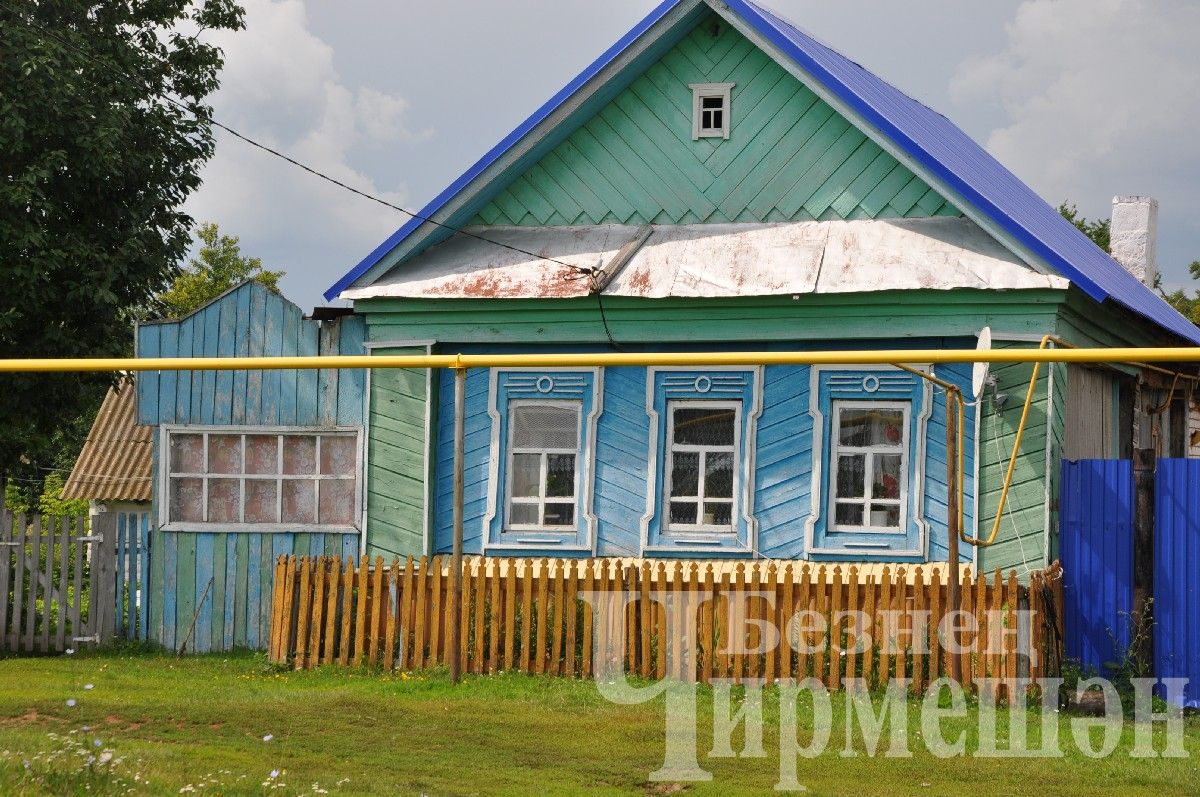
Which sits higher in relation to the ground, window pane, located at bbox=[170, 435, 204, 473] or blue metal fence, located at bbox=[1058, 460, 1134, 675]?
window pane, located at bbox=[170, 435, 204, 473]

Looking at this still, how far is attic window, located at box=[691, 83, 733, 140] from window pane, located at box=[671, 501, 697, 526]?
3.66m

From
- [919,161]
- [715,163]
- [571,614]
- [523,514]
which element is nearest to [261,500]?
[523,514]

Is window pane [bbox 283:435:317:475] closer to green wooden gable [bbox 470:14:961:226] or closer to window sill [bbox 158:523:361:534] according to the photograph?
window sill [bbox 158:523:361:534]

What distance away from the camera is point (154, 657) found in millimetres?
14539

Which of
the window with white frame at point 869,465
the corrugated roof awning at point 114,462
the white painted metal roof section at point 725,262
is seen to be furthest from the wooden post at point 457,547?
the corrugated roof awning at point 114,462

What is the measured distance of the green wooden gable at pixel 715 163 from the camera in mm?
14109

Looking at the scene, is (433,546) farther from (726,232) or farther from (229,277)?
(229,277)

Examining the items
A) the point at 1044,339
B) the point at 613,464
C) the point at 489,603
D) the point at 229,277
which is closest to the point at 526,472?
the point at 613,464

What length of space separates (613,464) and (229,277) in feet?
108

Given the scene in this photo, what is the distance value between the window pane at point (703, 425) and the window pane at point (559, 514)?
1300 mm

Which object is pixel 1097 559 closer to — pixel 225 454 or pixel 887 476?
pixel 887 476

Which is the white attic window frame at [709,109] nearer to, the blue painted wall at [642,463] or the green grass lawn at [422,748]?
the blue painted wall at [642,463]

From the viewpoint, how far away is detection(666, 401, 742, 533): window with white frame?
Answer: 46.3ft

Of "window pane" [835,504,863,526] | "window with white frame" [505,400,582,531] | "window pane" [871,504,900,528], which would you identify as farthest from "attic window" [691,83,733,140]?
"window pane" [871,504,900,528]
